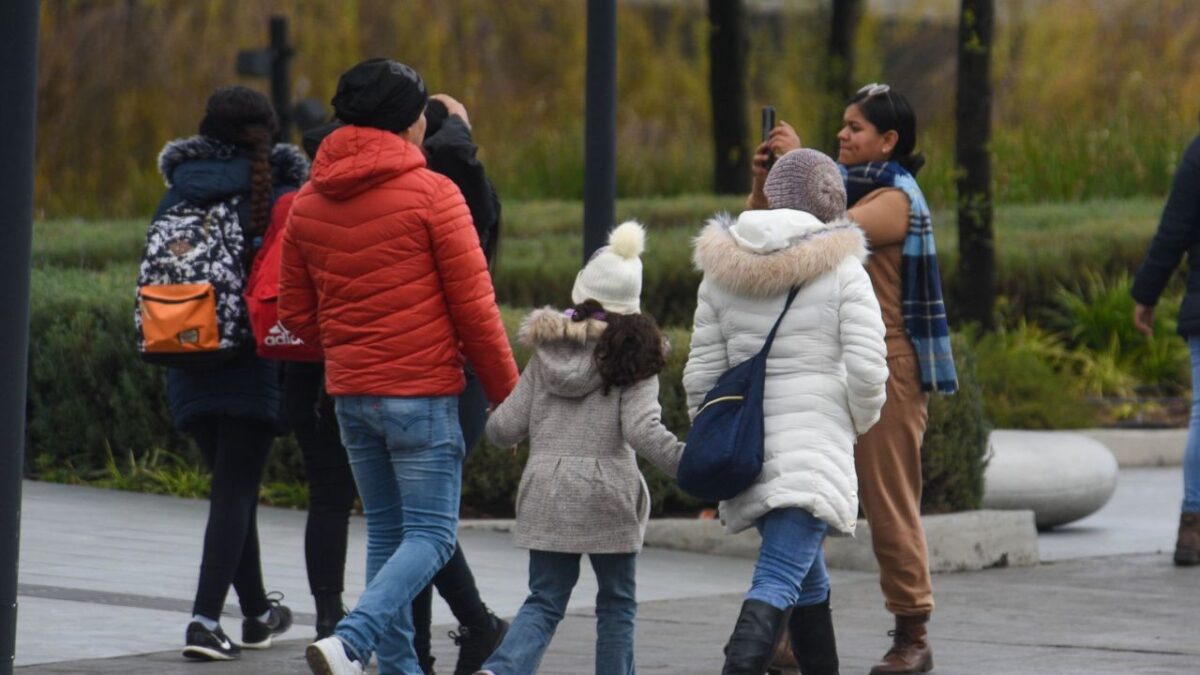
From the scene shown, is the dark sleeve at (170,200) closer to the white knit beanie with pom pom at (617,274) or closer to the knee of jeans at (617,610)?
the white knit beanie with pom pom at (617,274)

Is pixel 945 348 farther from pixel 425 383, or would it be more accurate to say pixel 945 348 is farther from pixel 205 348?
pixel 205 348

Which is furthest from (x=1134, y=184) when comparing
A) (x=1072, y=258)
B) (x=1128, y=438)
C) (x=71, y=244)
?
(x=71, y=244)

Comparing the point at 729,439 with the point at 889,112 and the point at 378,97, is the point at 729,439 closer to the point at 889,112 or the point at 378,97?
the point at 378,97

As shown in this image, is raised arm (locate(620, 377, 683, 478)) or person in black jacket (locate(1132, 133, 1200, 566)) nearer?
raised arm (locate(620, 377, 683, 478))

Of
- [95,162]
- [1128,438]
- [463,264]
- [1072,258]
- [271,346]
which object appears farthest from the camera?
[95,162]

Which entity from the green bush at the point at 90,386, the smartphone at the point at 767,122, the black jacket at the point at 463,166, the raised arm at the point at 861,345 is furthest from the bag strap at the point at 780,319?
the green bush at the point at 90,386

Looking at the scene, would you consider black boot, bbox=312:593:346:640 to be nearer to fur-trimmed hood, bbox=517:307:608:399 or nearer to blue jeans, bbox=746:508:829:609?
fur-trimmed hood, bbox=517:307:608:399

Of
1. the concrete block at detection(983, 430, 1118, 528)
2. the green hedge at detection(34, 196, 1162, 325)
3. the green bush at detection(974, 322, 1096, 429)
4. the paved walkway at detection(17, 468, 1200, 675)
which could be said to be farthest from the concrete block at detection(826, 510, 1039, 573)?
the green hedge at detection(34, 196, 1162, 325)

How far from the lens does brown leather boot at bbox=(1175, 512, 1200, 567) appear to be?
371 inches

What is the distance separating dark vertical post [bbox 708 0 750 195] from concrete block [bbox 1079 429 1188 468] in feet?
20.7

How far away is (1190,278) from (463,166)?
424cm

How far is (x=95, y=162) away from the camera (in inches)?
956

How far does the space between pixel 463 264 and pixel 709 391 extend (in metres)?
0.77

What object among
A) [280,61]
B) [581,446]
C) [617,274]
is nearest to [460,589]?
[581,446]
